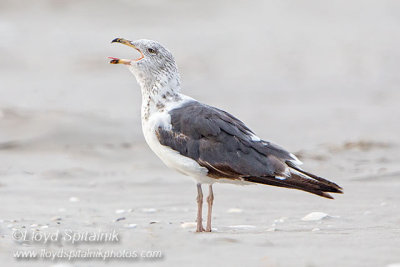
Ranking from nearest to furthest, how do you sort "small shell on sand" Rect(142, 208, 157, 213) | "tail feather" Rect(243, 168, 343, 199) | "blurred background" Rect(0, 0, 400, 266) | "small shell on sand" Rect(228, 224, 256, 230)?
"tail feather" Rect(243, 168, 343, 199)
"small shell on sand" Rect(228, 224, 256, 230)
"small shell on sand" Rect(142, 208, 157, 213)
"blurred background" Rect(0, 0, 400, 266)

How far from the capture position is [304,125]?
453 inches

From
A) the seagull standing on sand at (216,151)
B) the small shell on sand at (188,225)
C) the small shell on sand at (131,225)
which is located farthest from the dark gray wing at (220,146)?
the small shell on sand at (131,225)

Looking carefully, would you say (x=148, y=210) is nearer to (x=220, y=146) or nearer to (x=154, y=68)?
(x=154, y=68)

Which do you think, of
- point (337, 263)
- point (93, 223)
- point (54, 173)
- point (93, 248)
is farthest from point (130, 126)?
point (337, 263)

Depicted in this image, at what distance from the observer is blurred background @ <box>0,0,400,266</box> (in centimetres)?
772

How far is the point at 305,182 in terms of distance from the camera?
18.1 ft

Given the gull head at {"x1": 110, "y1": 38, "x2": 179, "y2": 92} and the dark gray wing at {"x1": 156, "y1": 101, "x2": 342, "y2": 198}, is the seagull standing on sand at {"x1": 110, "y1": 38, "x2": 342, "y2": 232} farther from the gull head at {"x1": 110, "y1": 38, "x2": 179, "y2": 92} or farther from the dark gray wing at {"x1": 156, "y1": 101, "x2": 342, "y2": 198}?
the gull head at {"x1": 110, "y1": 38, "x2": 179, "y2": 92}

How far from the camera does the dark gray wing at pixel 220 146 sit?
5.69 meters

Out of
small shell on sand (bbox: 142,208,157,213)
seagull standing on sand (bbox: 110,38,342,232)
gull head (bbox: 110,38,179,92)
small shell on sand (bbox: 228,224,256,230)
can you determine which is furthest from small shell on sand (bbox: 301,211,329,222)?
gull head (bbox: 110,38,179,92)

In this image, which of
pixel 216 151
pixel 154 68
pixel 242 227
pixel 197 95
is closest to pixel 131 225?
pixel 242 227

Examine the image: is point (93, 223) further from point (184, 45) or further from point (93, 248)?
point (184, 45)

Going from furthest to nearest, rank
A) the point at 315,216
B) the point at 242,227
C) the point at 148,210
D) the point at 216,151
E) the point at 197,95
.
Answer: the point at 197,95
the point at 148,210
the point at 315,216
the point at 242,227
the point at 216,151

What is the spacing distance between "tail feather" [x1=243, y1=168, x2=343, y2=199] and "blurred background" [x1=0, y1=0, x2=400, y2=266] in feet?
1.29

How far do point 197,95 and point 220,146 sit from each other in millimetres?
7303
